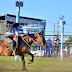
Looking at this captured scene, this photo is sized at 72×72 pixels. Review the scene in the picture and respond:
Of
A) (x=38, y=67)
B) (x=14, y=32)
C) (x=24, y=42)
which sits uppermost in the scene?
(x=14, y=32)

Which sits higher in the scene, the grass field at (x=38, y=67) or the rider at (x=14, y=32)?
the rider at (x=14, y=32)

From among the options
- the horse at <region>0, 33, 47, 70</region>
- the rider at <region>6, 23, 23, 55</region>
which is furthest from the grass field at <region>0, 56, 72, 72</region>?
the rider at <region>6, 23, 23, 55</region>

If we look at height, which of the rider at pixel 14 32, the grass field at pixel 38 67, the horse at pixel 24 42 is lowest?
the grass field at pixel 38 67

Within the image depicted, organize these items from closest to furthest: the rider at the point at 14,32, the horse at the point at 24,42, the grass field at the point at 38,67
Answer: the rider at the point at 14,32 → the horse at the point at 24,42 → the grass field at the point at 38,67

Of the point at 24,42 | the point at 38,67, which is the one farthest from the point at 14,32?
the point at 38,67

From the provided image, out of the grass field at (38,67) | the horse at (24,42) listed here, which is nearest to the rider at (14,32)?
the horse at (24,42)

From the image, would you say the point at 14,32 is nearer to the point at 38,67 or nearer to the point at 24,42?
the point at 24,42

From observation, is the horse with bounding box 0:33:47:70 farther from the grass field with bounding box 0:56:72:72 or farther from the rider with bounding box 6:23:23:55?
the grass field with bounding box 0:56:72:72

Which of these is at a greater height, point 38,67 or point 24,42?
point 24,42

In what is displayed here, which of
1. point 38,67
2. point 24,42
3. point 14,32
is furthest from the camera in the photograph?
point 38,67

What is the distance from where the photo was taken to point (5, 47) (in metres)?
11.2

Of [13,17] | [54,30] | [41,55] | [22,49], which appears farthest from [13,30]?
[13,17]

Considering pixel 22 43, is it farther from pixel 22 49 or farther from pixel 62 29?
pixel 62 29

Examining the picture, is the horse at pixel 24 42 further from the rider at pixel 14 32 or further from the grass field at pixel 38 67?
the grass field at pixel 38 67
